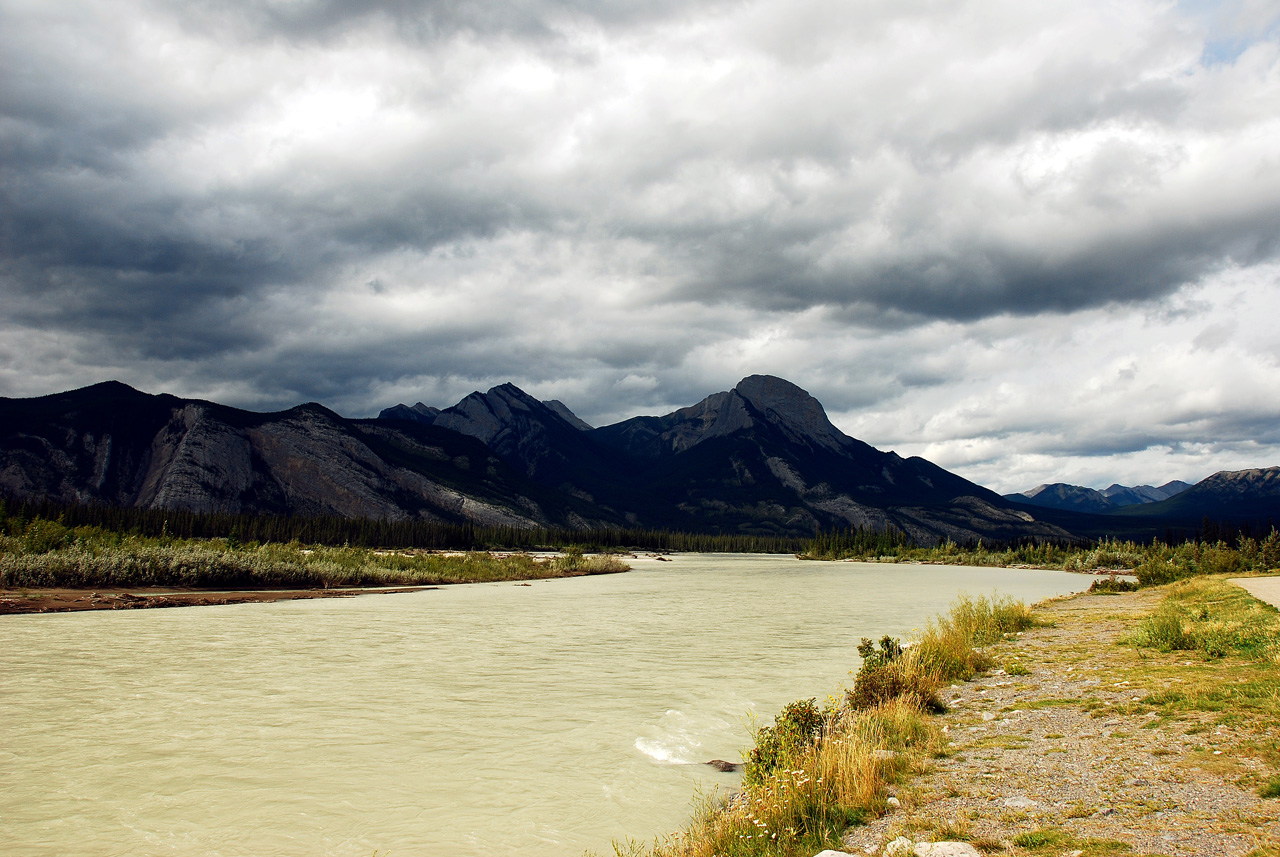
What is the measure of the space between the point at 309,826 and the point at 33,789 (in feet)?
19.0

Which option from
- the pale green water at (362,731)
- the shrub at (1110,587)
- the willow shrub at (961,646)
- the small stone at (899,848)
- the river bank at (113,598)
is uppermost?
the small stone at (899,848)

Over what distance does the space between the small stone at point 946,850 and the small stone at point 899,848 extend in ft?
0.32

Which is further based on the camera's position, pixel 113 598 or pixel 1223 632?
pixel 113 598

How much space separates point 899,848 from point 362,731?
13.5 m

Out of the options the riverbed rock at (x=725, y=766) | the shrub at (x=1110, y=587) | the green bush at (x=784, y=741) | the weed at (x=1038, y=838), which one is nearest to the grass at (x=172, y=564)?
the riverbed rock at (x=725, y=766)

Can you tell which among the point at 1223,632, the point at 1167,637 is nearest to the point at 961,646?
the point at 1167,637

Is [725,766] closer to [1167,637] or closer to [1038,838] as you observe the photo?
[1038,838]

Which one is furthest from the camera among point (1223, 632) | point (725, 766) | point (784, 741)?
point (1223, 632)

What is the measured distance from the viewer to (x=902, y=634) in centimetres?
3597

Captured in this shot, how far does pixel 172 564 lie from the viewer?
50844 millimetres

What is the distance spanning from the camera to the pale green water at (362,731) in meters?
11.5

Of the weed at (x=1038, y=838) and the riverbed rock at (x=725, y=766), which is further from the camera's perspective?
the riverbed rock at (x=725, y=766)

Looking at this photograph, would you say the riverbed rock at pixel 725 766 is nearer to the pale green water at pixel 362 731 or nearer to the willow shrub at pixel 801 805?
the pale green water at pixel 362 731

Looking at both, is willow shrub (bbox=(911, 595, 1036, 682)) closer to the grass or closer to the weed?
the weed
